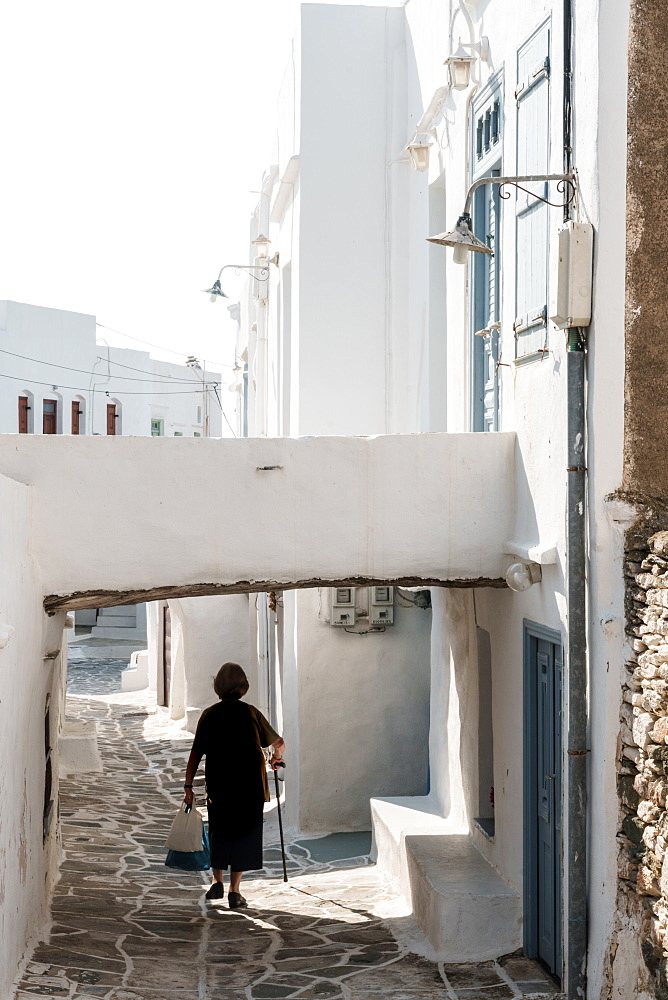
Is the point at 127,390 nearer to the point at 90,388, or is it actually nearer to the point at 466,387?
the point at 90,388

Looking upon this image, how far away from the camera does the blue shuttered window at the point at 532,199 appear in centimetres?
633

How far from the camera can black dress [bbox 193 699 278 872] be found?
7.84 metres

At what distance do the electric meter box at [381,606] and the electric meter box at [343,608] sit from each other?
0.22 meters

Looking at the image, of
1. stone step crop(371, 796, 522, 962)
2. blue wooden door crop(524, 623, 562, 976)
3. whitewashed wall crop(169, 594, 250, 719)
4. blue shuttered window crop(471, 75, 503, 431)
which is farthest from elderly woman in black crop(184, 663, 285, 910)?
whitewashed wall crop(169, 594, 250, 719)

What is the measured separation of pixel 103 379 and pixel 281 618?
16534 millimetres

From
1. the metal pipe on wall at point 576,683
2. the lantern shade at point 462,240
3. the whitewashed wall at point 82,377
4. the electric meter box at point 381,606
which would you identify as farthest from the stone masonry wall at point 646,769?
the whitewashed wall at point 82,377

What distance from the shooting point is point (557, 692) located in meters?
6.29

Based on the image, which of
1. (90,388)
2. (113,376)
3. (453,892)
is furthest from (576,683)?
(113,376)

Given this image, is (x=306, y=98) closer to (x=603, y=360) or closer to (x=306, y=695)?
(x=306, y=695)

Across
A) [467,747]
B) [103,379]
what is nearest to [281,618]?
[467,747]

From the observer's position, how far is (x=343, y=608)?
1156cm

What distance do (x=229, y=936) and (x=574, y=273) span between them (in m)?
4.94

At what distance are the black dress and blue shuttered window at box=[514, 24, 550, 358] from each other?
126 inches

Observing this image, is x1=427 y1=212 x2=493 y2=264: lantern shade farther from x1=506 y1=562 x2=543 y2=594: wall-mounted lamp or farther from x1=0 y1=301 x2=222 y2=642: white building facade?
x1=0 y1=301 x2=222 y2=642: white building facade
